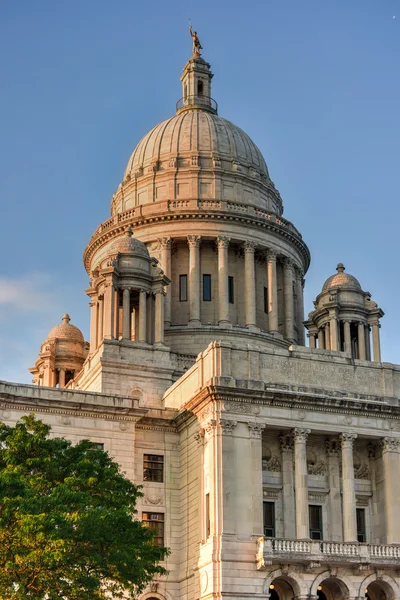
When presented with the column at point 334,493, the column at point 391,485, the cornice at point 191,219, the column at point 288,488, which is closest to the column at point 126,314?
the cornice at point 191,219

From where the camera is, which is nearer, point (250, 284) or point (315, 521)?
point (315, 521)

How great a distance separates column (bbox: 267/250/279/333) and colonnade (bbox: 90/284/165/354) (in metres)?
11.5

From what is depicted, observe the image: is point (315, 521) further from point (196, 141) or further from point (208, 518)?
point (196, 141)

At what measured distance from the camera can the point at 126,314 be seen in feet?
212

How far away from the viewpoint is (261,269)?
250 ft

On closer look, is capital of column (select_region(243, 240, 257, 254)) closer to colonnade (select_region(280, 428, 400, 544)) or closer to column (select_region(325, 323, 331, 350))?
column (select_region(325, 323, 331, 350))

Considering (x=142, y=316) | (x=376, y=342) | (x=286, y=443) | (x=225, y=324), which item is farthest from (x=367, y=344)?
(x=286, y=443)

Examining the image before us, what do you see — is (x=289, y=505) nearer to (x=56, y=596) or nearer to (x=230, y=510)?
(x=230, y=510)

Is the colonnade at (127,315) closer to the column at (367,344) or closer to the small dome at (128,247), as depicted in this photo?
the small dome at (128,247)

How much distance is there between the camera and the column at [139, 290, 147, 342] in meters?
64.1

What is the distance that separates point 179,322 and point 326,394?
2107cm

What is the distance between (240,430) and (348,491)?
21.9 feet

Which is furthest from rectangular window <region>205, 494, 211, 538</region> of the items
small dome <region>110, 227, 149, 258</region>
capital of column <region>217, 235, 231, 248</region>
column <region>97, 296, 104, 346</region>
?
capital of column <region>217, 235, 231, 248</region>

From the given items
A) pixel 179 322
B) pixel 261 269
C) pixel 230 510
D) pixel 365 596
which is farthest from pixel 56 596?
pixel 261 269
